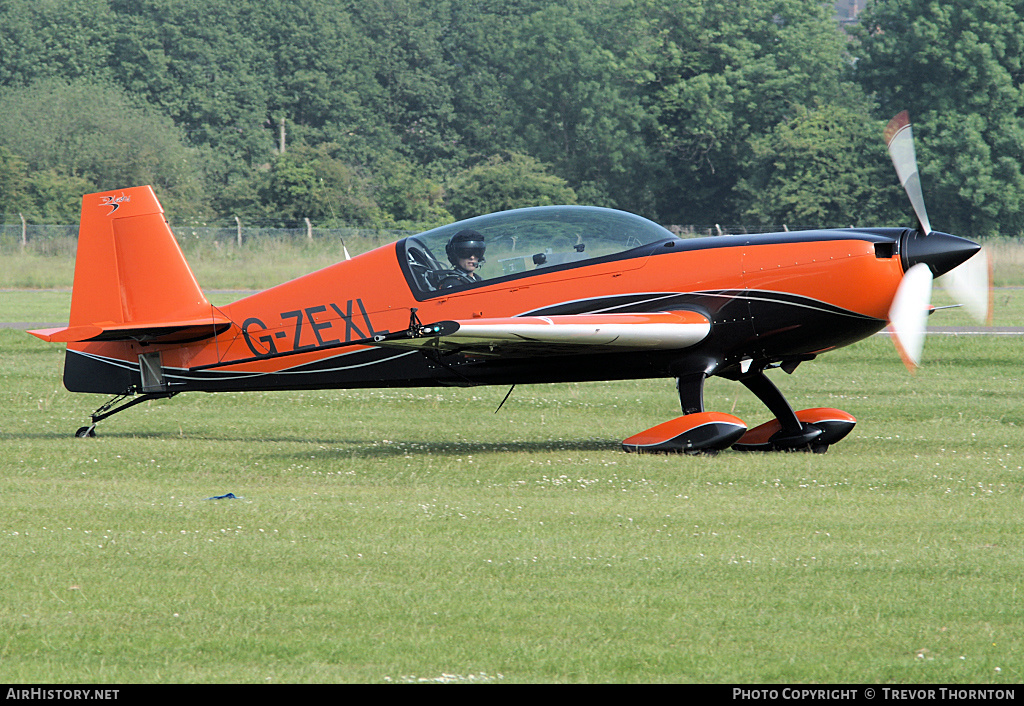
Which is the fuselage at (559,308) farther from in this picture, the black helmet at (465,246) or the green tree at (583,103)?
the green tree at (583,103)

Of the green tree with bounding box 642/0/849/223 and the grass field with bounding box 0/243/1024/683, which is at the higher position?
the green tree with bounding box 642/0/849/223

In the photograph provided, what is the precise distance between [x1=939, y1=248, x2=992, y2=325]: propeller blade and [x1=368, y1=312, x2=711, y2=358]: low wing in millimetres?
2416

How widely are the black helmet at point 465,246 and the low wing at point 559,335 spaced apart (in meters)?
1.00

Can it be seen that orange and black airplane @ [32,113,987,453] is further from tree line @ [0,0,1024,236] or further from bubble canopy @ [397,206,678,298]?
tree line @ [0,0,1024,236]

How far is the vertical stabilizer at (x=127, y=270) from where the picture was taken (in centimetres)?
1158

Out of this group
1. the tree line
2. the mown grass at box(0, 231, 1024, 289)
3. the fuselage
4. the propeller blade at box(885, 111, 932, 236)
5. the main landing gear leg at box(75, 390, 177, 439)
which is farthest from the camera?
the tree line

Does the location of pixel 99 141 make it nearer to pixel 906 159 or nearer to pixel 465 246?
pixel 465 246

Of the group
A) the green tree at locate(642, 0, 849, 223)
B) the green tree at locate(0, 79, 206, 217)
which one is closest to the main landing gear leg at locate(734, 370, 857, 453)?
the green tree at locate(642, 0, 849, 223)

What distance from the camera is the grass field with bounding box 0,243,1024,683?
4.94 metres

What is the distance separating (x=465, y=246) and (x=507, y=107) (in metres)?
61.5

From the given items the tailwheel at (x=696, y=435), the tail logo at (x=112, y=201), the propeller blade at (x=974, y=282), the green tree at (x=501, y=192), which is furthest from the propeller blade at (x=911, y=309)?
the green tree at (x=501, y=192)

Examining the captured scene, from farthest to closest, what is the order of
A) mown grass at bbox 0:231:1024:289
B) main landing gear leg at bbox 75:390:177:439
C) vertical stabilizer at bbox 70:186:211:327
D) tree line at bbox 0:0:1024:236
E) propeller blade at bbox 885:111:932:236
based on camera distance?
1. tree line at bbox 0:0:1024:236
2. mown grass at bbox 0:231:1024:289
3. main landing gear leg at bbox 75:390:177:439
4. vertical stabilizer at bbox 70:186:211:327
5. propeller blade at bbox 885:111:932:236

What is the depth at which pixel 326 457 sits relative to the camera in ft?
34.8
